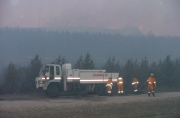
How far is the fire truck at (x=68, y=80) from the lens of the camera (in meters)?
35.7

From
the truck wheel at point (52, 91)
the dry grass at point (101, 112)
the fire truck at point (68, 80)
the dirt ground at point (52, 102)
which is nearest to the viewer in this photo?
the dry grass at point (101, 112)

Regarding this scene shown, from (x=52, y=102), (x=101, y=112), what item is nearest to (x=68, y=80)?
(x=52, y=102)

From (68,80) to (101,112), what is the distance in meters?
14.3

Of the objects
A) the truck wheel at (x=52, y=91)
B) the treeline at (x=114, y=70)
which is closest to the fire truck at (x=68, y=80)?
the truck wheel at (x=52, y=91)

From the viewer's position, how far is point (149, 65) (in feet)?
194

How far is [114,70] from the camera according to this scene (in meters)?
52.8

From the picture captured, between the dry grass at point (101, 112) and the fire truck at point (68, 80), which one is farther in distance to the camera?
the fire truck at point (68, 80)

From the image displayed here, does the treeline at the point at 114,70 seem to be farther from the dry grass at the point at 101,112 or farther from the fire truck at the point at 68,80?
the dry grass at the point at 101,112

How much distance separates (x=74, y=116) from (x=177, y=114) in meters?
6.10

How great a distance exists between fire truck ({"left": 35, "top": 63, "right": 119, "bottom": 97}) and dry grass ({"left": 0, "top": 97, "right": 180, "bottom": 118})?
1116 cm

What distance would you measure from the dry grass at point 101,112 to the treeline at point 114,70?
19.6 meters

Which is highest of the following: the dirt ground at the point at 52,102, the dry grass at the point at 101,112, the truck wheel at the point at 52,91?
the truck wheel at the point at 52,91

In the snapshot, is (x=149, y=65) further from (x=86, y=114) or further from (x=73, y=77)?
(x=86, y=114)

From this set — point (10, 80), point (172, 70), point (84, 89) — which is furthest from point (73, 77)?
point (172, 70)
